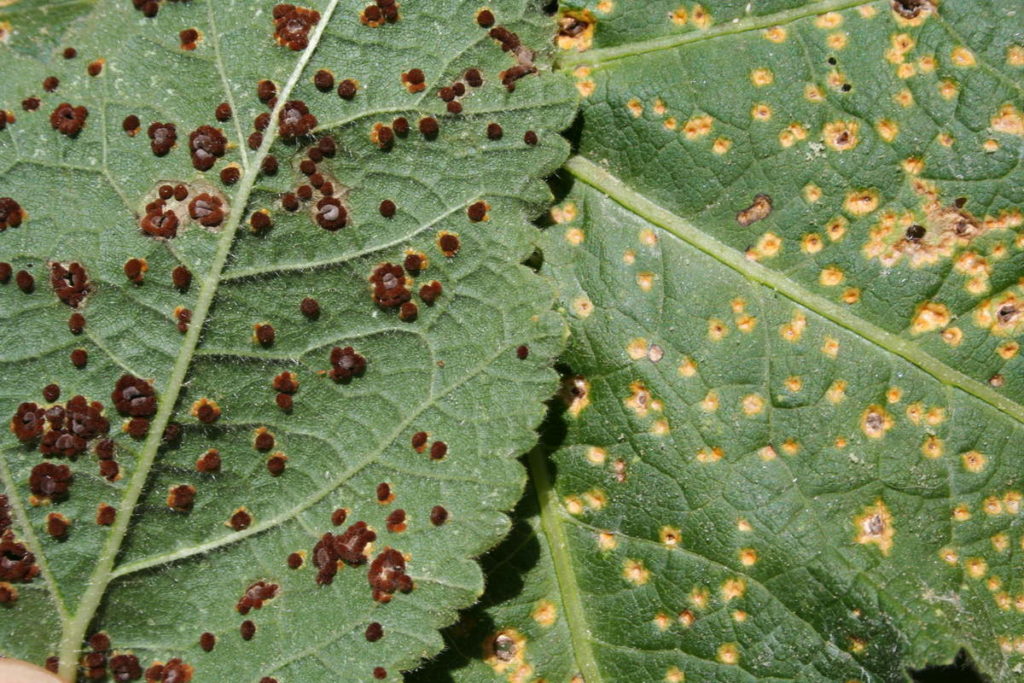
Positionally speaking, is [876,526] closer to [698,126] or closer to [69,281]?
[698,126]

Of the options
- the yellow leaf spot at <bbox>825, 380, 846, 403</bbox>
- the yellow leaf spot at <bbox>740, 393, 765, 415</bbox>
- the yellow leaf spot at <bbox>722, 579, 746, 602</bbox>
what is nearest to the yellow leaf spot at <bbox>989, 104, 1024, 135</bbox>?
the yellow leaf spot at <bbox>825, 380, 846, 403</bbox>

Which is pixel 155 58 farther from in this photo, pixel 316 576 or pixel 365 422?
pixel 316 576

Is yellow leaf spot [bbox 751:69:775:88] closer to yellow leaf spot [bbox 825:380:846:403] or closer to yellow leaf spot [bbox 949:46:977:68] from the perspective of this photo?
yellow leaf spot [bbox 949:46:977:68]

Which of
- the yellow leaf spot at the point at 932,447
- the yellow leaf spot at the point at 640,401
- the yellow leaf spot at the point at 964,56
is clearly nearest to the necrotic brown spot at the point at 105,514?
the yellow leaf spot at the point at 640,401

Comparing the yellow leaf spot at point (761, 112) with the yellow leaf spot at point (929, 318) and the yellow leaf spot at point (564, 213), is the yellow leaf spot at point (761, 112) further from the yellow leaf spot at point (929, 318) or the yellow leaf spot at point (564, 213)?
the yellow leaf spot at point (929, 318)

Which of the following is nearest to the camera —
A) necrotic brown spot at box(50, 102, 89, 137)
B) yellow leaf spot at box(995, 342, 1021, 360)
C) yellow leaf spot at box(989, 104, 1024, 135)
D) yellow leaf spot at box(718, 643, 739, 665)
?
necrotic brown spot at box(50, 102, 89, 137)

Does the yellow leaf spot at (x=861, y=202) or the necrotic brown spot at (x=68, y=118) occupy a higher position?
the necrotic brown spot at (x=68, y=118)

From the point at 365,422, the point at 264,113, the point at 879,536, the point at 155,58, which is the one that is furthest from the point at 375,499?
the point at 879,536
